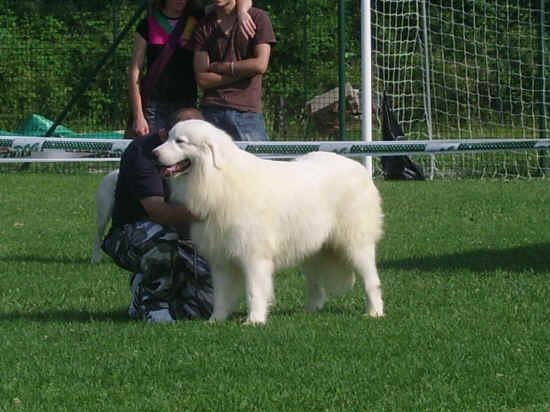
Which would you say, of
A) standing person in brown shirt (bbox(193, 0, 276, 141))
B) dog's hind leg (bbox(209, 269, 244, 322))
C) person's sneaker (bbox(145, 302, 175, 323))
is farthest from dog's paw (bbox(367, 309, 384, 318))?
standing person in brown shirt (bbox(193, 0, 276, 141))

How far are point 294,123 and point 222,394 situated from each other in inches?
525

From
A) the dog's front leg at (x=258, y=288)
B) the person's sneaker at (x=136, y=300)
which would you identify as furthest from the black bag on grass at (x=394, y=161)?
the dog's front leg at (x=258, y=288)

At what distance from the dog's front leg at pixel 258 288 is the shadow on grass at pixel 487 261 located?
2189mm

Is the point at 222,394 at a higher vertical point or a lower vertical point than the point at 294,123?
higher

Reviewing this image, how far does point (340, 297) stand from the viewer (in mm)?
6922

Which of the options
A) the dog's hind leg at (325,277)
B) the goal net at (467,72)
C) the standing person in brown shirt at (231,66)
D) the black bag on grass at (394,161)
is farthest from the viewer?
the goal net at (467,72)

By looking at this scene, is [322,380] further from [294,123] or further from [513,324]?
[294,123]

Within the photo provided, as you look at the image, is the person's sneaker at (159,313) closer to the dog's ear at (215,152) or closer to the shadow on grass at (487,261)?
the dog's ear at (215,152)

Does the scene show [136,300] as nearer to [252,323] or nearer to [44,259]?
[252,323]

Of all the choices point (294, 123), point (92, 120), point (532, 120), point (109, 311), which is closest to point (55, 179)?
point (92, 120)

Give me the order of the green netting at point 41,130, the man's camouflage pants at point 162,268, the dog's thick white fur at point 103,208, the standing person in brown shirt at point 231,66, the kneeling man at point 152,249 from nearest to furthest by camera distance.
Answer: the kneeling man at point 152,249 → the man's camouflage pants at point 162,268 → the standing person in brown shirt at point 231,66 → the dog's thick white fur at point 103,208 → the green netting at point 41,130

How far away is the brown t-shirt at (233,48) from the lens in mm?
7242

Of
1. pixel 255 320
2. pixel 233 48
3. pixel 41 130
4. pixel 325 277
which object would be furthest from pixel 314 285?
pixel 41 130

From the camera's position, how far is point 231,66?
23.8ft
